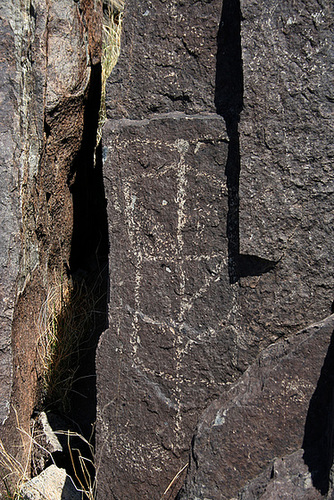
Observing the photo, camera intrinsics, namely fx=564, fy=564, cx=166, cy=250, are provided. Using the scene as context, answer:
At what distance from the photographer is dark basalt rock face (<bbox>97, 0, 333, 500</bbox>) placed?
4.73ft

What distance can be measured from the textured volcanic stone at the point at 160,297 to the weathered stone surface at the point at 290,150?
0.37 feet

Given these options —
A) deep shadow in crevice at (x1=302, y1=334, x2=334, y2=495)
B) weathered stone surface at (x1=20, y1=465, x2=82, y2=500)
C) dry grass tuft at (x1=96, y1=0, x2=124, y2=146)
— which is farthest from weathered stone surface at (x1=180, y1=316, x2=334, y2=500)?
dry grass tuft at (x1=96, y1=0, x2=124, y2=146)

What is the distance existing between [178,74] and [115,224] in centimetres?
46

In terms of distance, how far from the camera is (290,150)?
145cm

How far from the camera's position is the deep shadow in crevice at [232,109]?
1.52 meters

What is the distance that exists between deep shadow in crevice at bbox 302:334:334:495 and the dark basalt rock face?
2 cm

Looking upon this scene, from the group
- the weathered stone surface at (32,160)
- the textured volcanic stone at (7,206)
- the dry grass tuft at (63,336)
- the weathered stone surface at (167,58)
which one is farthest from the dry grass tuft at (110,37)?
the weathered stone surface at (167,58)

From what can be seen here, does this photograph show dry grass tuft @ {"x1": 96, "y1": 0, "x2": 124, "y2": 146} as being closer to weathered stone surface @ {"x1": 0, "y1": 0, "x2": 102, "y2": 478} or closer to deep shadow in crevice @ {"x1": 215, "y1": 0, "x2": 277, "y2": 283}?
weathered stone surface @ {"x1": 0, "y1": 0, "x2": 102, "y2": 478}

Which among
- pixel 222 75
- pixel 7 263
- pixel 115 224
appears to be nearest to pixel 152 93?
pixel 222 75

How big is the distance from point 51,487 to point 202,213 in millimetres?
1004

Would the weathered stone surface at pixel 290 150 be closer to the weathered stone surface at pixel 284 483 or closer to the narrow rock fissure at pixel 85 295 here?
the weathered stone surface at pixel 284 483

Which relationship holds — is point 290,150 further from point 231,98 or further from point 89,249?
point 89,249

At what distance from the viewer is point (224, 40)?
5.04 ft

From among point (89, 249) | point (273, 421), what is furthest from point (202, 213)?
point (89, 249)
